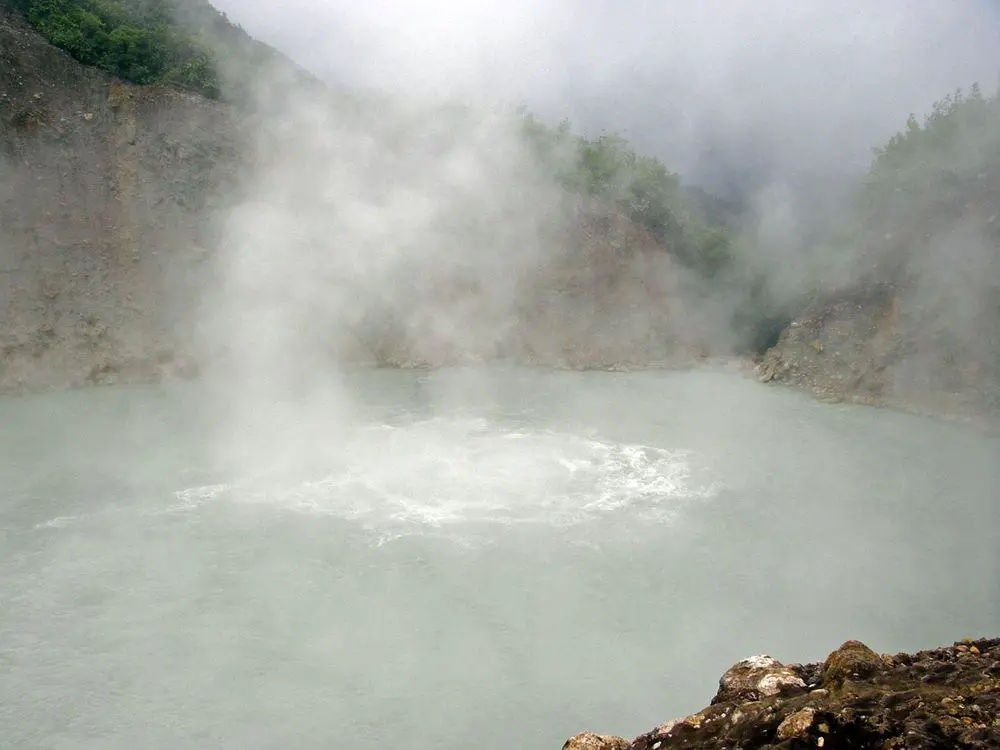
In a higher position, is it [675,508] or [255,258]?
[255,258]

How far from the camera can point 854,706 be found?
12.3ft

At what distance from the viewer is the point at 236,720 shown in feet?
27.1

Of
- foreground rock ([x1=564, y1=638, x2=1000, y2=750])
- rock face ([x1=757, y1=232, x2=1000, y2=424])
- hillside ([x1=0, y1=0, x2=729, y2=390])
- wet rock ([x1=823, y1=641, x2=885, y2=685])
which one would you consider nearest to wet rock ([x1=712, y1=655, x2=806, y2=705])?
foreground rock ([x1=564, y1=638, x2=1000, y2=750])

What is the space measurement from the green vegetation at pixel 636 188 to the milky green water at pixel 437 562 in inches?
399

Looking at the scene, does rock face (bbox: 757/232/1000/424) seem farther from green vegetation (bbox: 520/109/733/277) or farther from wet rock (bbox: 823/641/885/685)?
wet rock (bbox: 823/641/885/685)

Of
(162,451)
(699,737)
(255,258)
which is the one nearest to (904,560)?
(699,737)

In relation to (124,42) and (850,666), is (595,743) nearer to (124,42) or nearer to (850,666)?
(850,666)

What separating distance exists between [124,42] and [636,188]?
16.6 m

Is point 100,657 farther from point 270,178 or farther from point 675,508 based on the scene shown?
point 270,178

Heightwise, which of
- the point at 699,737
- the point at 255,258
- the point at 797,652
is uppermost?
the point at 255,258

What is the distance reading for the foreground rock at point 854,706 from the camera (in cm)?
342

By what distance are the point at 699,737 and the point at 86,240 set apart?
68.6 ft

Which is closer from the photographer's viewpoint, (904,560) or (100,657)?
(100,657)

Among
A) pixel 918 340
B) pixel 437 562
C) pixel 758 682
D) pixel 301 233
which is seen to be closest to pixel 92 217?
pixel 301 233
